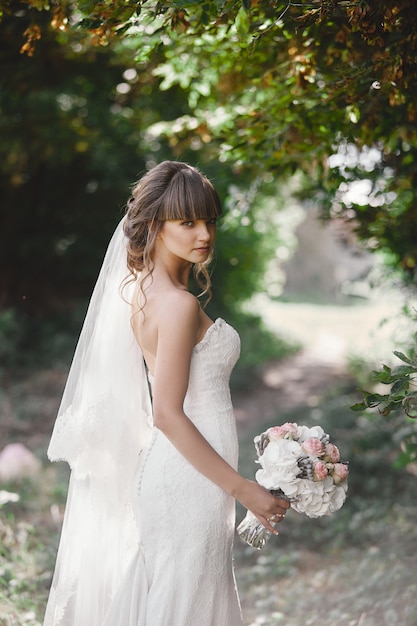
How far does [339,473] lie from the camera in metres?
2.27

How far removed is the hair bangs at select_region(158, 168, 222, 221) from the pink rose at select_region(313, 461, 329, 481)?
955 mm

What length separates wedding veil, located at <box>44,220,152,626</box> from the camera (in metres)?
2.67

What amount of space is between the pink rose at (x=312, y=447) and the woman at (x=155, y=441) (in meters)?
0.20

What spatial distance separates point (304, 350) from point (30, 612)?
40.5ft

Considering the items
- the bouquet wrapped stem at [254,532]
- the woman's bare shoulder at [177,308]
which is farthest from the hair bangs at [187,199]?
the bouquet wrapped stem at [254,532]

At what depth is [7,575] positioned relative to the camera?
13.2ft

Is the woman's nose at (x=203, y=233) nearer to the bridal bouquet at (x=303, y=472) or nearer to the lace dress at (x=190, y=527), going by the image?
the lace dress at (x=190, y=527)

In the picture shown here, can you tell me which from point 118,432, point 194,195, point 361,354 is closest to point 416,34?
point 194,195

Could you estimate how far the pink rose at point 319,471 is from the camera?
2216 mm

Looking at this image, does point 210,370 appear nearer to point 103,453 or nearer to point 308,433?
point 308,433

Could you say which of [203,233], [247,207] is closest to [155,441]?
[203,233]

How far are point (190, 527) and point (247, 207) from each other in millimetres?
2965

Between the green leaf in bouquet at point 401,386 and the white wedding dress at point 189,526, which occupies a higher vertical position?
the green leaf in bouquet at point 401,386

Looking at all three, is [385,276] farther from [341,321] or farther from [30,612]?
[341,321]
